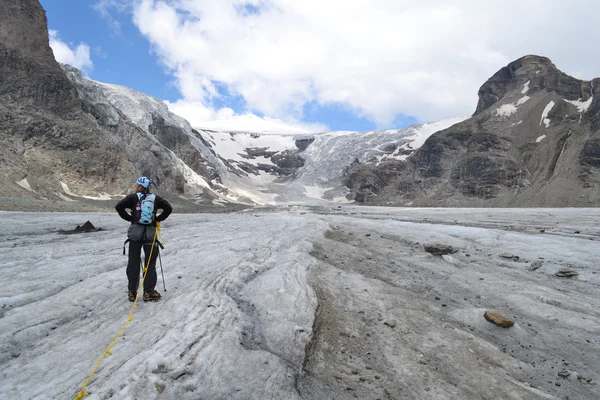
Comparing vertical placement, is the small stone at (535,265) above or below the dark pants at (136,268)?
below

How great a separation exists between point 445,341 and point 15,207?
35980mm

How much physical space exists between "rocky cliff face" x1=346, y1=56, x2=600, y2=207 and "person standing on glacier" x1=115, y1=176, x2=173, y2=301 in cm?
9406

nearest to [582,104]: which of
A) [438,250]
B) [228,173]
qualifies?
[438,250]

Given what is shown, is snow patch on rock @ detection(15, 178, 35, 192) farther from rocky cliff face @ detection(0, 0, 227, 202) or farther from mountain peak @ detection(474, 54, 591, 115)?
mountain peak @ detection(474, 54, 591, 115)

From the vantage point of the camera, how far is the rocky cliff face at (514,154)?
296 ft

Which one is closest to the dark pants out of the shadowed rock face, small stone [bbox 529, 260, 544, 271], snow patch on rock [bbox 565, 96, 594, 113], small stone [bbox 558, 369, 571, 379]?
small stone [bbox 558, 369, 571, 379]

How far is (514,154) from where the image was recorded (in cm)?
11894

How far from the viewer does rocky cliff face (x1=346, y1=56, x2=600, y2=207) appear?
296ft

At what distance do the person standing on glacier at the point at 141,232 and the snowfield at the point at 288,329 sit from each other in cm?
39

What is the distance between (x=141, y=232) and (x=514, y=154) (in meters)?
134

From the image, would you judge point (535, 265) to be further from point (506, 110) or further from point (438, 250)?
point (506, 110)

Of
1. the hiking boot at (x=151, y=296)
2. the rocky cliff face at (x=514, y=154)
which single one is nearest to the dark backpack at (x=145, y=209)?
the hiking boot at (x=151, y=296)

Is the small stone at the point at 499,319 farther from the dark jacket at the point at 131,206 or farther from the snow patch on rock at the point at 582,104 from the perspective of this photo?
the snow patch on rock at the point at 582,104

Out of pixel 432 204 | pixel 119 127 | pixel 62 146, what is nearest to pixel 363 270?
pixel 62 146
